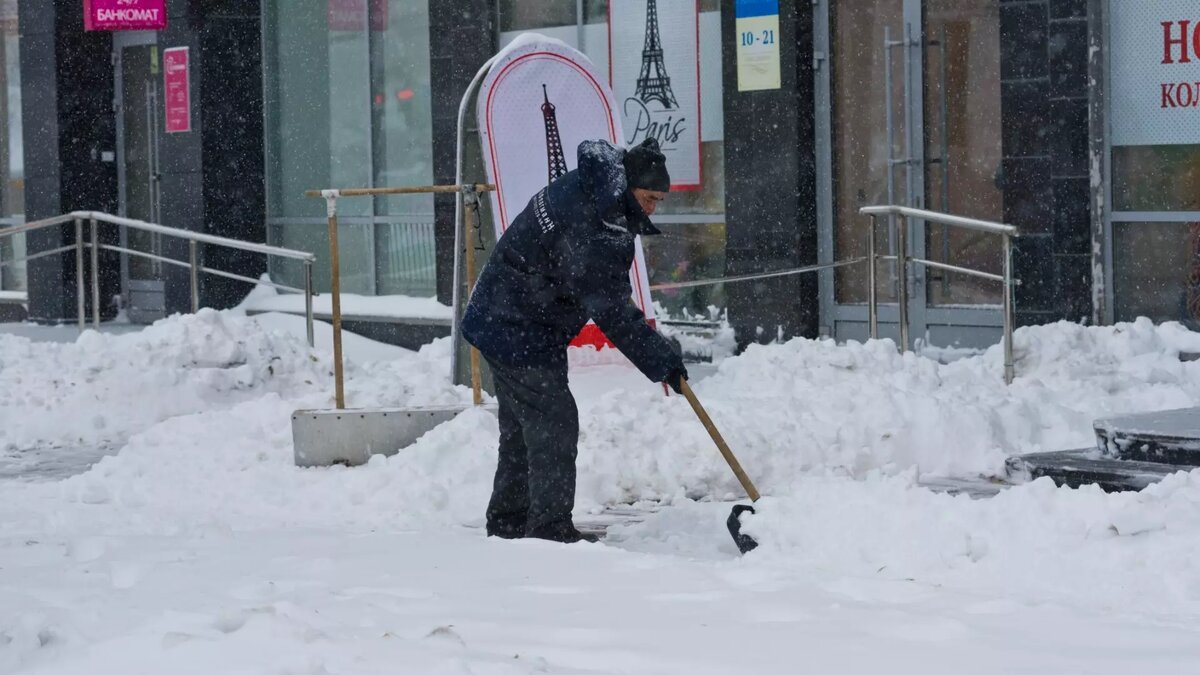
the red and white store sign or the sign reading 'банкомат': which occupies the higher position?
the sign reading 'банкомат'

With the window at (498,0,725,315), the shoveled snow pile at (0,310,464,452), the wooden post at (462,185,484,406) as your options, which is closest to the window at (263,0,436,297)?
the window at (498,0,725,315)

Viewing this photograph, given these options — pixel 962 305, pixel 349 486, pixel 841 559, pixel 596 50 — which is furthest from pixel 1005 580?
pixel 596 50

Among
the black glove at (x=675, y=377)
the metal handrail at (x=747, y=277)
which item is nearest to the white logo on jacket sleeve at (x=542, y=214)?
the black glove at (x=675, y=377)

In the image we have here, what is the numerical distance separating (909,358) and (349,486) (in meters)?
3.58

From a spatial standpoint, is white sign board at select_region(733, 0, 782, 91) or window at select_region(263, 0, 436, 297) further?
window at select_region(263, 0, 436, 297)

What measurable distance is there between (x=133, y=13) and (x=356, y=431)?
10.5 metres

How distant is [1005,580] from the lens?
5746mm

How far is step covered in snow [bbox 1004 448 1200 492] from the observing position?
7.07 metres

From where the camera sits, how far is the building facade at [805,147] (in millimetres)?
11570

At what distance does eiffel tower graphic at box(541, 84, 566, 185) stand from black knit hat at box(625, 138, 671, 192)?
4.21 metres

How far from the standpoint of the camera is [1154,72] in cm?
1141

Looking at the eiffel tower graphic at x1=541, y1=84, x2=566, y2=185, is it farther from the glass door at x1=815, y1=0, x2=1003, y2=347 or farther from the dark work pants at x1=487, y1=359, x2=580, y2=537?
the dark work pants at x1=487, y1=359, x2=580, y2=537

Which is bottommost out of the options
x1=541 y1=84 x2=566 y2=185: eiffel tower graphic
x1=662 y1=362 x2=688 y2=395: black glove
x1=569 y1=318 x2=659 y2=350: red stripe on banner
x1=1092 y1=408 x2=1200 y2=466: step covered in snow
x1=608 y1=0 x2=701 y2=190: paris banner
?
x1=1092 y1=408 x2=1200 y2=466: step covered in snow

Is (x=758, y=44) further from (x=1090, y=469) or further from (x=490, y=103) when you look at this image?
(x=1090, y=469)
